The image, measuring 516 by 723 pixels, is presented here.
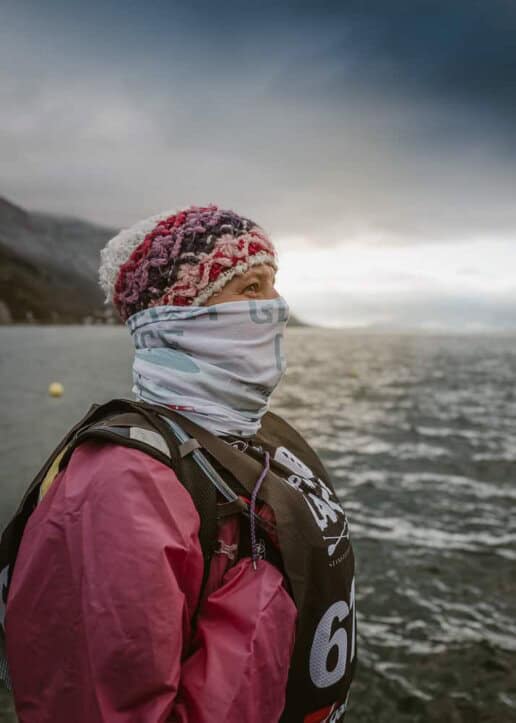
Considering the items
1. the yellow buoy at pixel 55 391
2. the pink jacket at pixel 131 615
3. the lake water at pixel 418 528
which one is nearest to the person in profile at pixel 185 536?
the pink jacket at pixel 131 615

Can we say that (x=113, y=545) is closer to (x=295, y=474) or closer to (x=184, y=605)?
(x=184, y=605)

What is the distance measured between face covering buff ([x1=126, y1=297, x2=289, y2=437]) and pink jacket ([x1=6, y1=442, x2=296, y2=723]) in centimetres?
45

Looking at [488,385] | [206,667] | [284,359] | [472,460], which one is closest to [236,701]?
[206,667]

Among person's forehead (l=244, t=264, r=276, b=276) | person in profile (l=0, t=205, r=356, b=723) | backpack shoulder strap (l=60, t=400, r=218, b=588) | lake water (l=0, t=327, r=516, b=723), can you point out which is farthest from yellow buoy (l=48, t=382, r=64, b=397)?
backpack shoulder strap (l=60, t=400, r=218, b=588)

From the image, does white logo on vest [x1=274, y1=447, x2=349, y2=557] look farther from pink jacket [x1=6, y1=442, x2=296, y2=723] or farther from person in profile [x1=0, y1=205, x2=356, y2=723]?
pink jacket [x1=6, y1=442, x2=296, y2=723]

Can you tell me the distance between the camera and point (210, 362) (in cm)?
244

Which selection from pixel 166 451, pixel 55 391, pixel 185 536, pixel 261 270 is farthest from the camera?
pixel 55 391

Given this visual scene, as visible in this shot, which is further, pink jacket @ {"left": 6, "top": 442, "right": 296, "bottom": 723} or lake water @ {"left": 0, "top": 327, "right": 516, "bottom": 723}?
lake water @ {"left": 0, "top": 327, "right": 516, "bottom": 723}

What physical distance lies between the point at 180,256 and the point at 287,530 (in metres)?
1.25

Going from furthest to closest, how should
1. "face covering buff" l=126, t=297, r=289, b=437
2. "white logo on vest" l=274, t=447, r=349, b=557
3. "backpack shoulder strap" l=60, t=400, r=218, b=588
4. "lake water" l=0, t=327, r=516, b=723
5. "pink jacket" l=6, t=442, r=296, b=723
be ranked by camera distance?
"lake water" l=0, t=327, r=516, b=723
"white logo on vest" l=274, t=447, r=349, b=557
"face covering buff" l=126, t=297, r=289, b=437
"backpack shoulder strap" l=60, t=400, r=218, b=588
"pink jacket" l=6, t=442, r=296, b=723

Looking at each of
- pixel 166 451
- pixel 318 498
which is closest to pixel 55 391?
pixel 318 498

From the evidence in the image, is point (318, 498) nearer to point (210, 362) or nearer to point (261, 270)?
point (210, 362)

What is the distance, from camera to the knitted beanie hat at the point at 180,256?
245 centimetres

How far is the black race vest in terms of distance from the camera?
2053 millimetres
